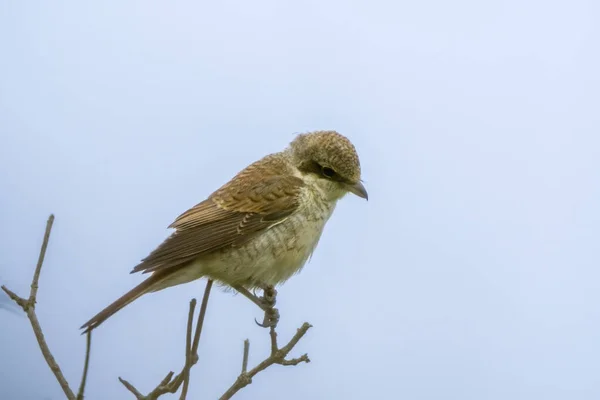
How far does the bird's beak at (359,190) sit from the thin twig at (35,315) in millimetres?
1471

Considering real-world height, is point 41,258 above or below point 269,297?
below

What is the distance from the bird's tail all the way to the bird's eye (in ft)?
2.76

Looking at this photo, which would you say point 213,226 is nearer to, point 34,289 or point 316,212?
point 316,212

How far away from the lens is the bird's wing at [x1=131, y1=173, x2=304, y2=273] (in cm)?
292

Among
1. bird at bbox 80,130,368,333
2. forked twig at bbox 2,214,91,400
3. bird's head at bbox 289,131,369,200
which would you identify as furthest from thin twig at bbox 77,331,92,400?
bird's head at bbox 289,131,369,200

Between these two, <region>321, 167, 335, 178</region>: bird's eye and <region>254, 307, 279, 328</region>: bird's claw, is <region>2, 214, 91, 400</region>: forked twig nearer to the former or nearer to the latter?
<region>254, 307, 279, 328</region>: bird's claw

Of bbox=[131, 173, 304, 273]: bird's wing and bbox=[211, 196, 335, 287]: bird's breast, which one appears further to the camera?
bbox=[211, 196, 335, 287]: bird's breast

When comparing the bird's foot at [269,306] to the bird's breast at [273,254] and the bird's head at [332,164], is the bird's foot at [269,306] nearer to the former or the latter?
the bird's breast at [273,254]

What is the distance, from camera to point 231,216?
10.4 feet

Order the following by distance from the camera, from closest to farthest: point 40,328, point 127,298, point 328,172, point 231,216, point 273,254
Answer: point 40,328, point 127,298, point 273,254, point 231,216, point 328,172

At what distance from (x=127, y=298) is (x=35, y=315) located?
661 millimetres

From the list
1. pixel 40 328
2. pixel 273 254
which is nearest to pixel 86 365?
pixel 40 328

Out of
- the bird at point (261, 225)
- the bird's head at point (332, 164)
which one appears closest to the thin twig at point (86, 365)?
the bird at point (261, 225)

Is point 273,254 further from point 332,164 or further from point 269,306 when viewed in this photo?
point 332,164
